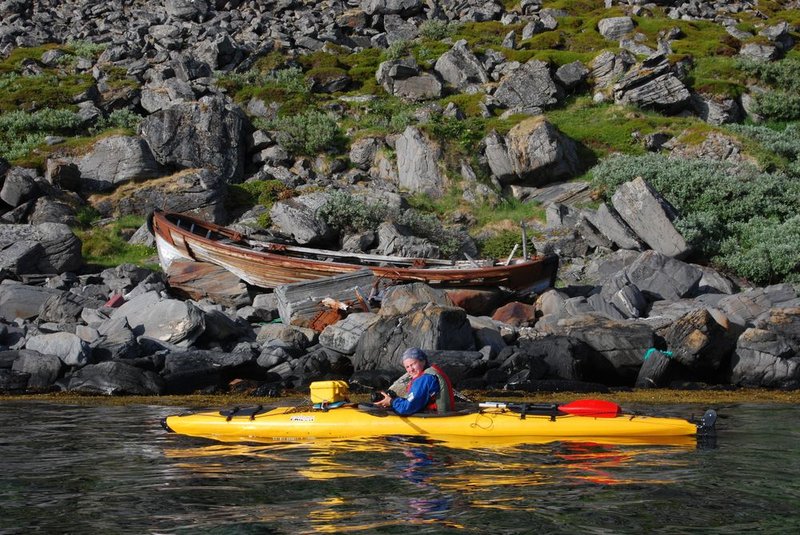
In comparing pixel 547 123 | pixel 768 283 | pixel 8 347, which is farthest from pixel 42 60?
pixel 768 283

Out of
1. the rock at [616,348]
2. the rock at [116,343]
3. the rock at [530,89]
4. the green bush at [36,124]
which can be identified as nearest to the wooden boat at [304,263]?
Answer: the rock at [616,348]

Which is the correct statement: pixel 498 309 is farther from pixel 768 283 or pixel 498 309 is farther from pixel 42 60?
pixel 42 60

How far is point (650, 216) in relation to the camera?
81.0 feet

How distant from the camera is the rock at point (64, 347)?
15539mm

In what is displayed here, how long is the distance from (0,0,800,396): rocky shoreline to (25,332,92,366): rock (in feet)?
0.13

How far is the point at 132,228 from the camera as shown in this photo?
28.2 meters

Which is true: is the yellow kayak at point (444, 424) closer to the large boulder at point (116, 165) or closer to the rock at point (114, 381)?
the rock at point (114, 381)

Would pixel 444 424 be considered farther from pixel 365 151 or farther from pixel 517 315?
pixel 365 151

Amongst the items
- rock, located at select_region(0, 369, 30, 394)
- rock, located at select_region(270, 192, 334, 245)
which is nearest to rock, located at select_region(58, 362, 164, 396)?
rock, located at select_region(0, 369, 30, 394)

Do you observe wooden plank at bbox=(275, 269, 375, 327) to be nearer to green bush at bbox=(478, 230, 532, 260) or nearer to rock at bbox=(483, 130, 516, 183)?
green bush at bbox=(478, 230, 532, 260)

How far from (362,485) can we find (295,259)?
1418 centimetres

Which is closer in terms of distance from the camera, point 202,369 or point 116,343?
point 202,369

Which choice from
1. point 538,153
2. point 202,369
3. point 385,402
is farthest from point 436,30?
point 385,402

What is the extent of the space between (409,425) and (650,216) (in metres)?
16.4
